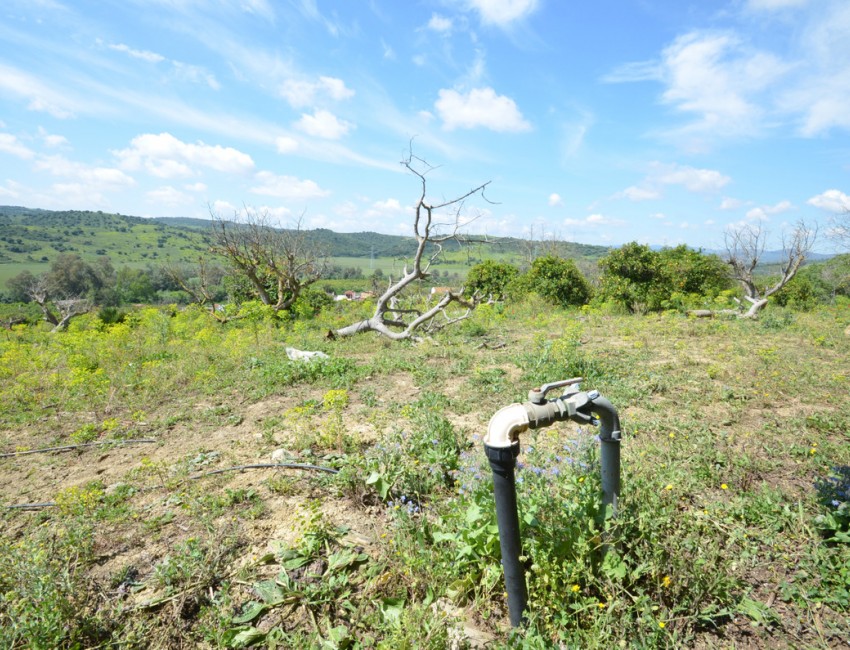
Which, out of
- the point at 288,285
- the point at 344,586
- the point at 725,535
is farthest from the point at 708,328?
the point at 288,285

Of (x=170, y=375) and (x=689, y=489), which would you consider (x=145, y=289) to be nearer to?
(x=170, y=375)

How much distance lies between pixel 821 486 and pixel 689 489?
832 millimetres

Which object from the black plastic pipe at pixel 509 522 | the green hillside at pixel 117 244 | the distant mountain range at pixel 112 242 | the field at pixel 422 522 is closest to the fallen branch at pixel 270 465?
the field at pixel 422 522

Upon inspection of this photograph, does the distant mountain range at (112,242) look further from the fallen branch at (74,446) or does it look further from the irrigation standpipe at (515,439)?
the irrigation standpipe at (515,439)

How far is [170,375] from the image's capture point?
751cm

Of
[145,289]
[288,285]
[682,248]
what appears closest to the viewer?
[288,285]

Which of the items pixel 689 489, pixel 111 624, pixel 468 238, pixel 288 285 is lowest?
pixel 111 624

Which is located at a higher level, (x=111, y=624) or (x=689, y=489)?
(x=689, y=489)

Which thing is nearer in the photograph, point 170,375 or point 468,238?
point 170,375

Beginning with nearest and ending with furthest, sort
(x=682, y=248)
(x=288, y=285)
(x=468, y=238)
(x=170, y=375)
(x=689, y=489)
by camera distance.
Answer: (x=689, y=489) < (x=170, y=375) < (x=468, y=238) < (x=288, y=285) < (x=682, y=248)

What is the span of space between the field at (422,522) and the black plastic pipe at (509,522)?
115 mm

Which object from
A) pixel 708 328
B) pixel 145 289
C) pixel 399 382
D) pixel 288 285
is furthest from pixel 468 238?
pixel 145 289

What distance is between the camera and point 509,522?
196 centimetres

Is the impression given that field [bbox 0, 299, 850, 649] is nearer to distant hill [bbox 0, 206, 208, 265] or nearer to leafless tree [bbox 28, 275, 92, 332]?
leafless tree [bbox 28, 275, 92, 332]
